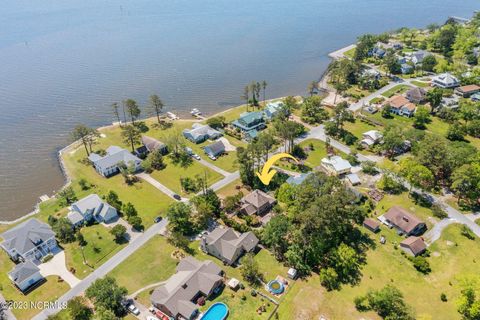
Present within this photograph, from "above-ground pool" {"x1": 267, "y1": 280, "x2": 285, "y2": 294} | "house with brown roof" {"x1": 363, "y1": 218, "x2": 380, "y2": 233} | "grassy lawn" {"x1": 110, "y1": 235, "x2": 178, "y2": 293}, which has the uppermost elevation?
"grassy lawn" {"x1": 110, "y1": 235, "x2": 178, "y2": 293}

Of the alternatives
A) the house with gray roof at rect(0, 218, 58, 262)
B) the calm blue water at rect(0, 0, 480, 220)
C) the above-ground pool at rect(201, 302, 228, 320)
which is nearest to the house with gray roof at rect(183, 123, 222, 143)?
the calm blue water at rect(0, 0, 480, 220)

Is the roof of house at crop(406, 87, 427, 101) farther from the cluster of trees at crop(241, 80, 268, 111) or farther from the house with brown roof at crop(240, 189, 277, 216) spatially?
the house with brown roof at crop(240, 189, 277, 216)

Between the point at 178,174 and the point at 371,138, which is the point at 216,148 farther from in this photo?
the point at 371,138

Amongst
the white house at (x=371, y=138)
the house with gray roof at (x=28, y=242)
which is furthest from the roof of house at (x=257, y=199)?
the house with gray roof at (x=28, y=242)

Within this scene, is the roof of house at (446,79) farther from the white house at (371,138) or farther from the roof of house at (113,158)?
the roof of house at (113,158)

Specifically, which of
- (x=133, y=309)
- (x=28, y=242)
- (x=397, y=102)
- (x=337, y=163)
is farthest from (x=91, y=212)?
(x=397, y=102)

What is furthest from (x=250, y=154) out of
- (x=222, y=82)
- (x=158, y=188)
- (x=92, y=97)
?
(x=92, y=97)
